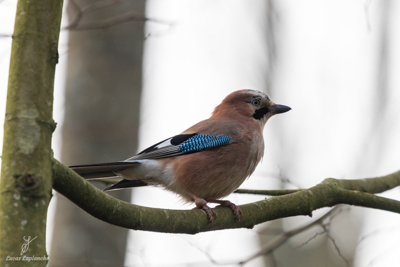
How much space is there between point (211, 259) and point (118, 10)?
3.63 metres

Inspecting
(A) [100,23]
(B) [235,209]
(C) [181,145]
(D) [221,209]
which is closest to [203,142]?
(C) [181,145]

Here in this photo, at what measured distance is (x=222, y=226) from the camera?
12.6ft

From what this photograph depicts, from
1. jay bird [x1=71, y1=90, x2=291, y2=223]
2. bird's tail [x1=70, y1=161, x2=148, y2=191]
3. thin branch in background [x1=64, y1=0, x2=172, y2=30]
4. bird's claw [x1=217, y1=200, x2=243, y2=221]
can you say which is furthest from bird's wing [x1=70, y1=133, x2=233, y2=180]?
thin branch in background [x1=64, y1=0, x2=172, y2=30]

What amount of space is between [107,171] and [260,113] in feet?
7.52

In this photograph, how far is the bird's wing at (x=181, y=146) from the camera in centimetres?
488

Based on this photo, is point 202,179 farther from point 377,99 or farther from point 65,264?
point 377,99

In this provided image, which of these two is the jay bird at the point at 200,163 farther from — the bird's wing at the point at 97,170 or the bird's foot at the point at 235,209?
the bird's foot at the point at 235,209

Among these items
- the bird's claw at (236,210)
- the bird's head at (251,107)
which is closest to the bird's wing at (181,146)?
the bird's head at (251,107)

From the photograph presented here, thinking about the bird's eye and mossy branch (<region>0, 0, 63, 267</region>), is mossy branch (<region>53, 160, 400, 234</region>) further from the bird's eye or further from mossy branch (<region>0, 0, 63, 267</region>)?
the bird's eye

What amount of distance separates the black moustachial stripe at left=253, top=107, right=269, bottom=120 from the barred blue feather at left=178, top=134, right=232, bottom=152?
0.88 m

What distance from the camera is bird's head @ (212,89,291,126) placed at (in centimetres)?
576

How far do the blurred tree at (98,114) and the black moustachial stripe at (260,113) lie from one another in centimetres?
171

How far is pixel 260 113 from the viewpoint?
19.0ft

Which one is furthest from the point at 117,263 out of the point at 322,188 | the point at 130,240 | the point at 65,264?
the point at 322,188
